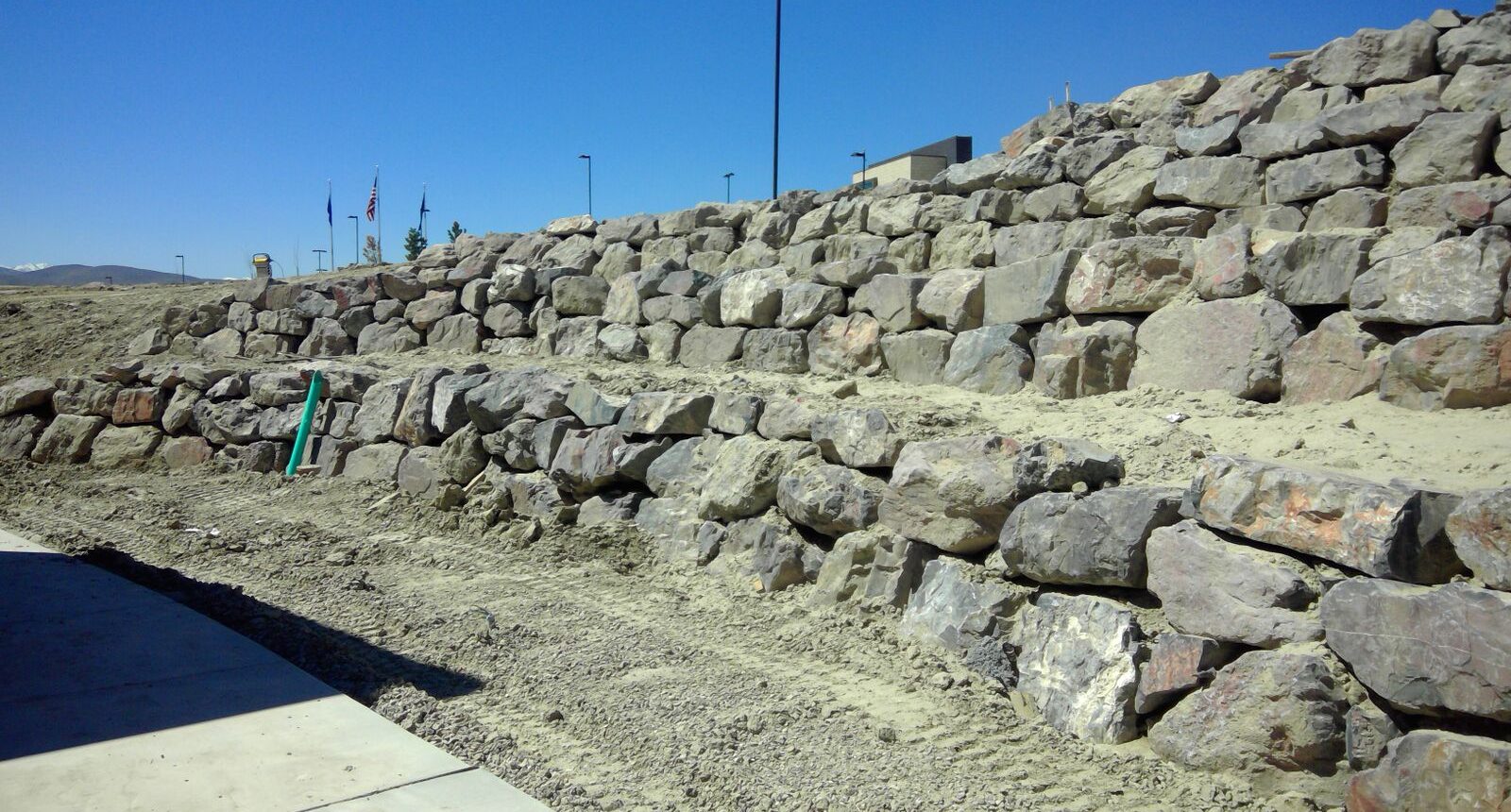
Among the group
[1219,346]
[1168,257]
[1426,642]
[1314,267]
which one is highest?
[1168,257]

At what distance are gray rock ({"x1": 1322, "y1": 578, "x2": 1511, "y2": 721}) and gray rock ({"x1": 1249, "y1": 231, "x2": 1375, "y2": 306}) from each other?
2.49 m

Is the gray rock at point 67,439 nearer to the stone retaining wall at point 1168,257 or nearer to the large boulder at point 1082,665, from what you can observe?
the stone retaining wall at point 1168,257

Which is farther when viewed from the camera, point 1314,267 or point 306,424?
point 306,424

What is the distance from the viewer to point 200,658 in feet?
18.3

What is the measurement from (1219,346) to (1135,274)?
2.65ft

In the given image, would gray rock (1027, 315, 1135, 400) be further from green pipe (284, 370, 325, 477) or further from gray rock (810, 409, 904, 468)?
green pipe (284, 370, 325, 477)

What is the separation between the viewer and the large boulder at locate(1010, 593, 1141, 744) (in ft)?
15.9

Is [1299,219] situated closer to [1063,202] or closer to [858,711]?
[1063,202]

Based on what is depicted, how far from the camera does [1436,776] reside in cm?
378

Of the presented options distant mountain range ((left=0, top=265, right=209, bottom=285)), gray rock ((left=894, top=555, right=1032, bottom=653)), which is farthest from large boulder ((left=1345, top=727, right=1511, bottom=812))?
distant mountain range ((left=0, top=265, right=209, bottom=285))

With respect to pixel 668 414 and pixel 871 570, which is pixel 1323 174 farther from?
pixel 668 414

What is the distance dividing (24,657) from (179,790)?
2183mm

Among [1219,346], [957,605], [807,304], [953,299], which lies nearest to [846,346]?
[807,304]

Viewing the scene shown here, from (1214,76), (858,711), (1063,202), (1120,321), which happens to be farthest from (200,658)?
(1214,76)
